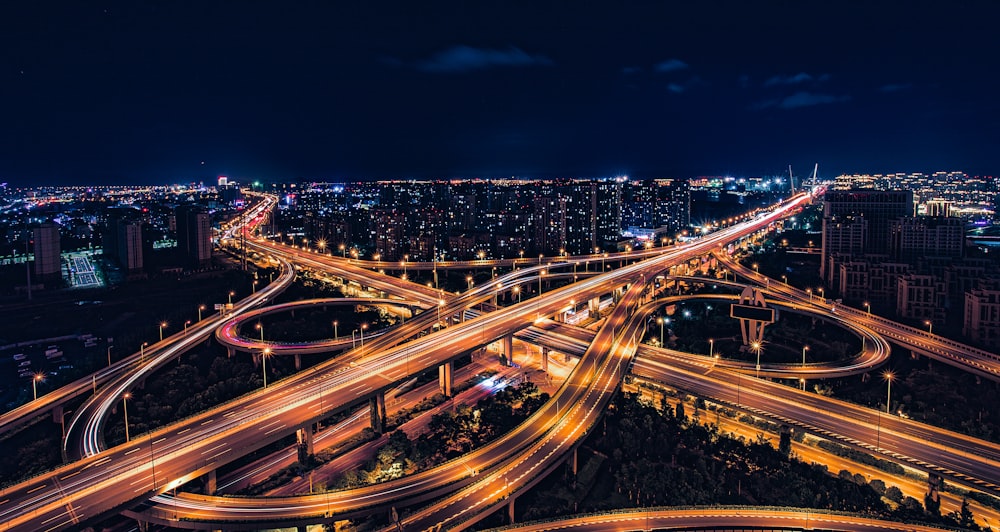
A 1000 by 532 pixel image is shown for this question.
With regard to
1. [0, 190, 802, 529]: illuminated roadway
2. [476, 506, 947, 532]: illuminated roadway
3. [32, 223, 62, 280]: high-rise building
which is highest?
[32, 223, 62, 280]: high-rise building

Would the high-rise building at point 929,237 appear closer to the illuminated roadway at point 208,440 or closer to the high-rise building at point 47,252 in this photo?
the illuminated roadway at point 208,440

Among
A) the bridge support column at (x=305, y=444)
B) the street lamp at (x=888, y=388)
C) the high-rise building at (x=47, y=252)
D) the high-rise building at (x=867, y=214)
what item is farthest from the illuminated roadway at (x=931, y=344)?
the high-rise building at (x=47, y=252)

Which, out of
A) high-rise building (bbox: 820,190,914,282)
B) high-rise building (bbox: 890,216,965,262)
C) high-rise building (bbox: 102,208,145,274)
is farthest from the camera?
high-rise building (bbox: 102,208,145,274)

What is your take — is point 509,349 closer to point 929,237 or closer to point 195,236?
point 929,237

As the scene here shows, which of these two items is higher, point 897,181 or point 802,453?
point 897,181

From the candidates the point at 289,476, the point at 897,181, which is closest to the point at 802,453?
the point at 289,476

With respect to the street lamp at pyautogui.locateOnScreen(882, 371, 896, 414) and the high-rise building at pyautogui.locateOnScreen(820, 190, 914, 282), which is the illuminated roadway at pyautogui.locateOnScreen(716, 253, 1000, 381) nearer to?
the street lamp at pyautogui.locateOnScreen(882, 371, 896, 414)

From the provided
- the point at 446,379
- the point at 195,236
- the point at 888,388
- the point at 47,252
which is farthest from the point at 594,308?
the point at 47,252

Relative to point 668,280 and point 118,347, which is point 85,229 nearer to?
point 118,347

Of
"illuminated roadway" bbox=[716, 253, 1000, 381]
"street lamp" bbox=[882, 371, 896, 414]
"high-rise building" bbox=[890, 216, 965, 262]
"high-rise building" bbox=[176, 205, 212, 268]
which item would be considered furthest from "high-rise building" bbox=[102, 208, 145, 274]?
"high-rise building" bbox=[890, 216, 965, 262]
